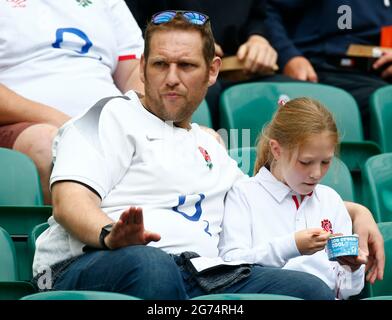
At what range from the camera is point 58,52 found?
13.1ft

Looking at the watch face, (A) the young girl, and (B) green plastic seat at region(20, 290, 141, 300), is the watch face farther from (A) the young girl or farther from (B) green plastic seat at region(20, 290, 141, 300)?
(A) the young girl

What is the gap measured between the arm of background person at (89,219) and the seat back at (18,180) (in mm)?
533

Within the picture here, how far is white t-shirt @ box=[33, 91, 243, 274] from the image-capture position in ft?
9.52

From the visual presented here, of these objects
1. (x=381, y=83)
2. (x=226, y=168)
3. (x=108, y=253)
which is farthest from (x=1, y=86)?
(x=381, y=83)

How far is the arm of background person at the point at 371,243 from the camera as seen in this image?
312 cm

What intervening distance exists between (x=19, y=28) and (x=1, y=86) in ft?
0.91

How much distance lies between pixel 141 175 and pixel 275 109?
4.99 ft

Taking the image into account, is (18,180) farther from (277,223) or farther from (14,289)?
(277,223)

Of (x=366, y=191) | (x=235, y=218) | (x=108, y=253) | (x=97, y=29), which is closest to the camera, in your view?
(x=108, y=253)

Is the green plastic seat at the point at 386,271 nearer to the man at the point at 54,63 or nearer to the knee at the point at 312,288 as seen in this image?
the knee at the point at 312,288

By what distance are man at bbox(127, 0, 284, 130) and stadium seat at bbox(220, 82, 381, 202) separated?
0.21 m

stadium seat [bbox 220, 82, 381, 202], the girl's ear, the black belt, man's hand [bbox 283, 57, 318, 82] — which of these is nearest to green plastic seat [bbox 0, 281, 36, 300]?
the girl's ear
